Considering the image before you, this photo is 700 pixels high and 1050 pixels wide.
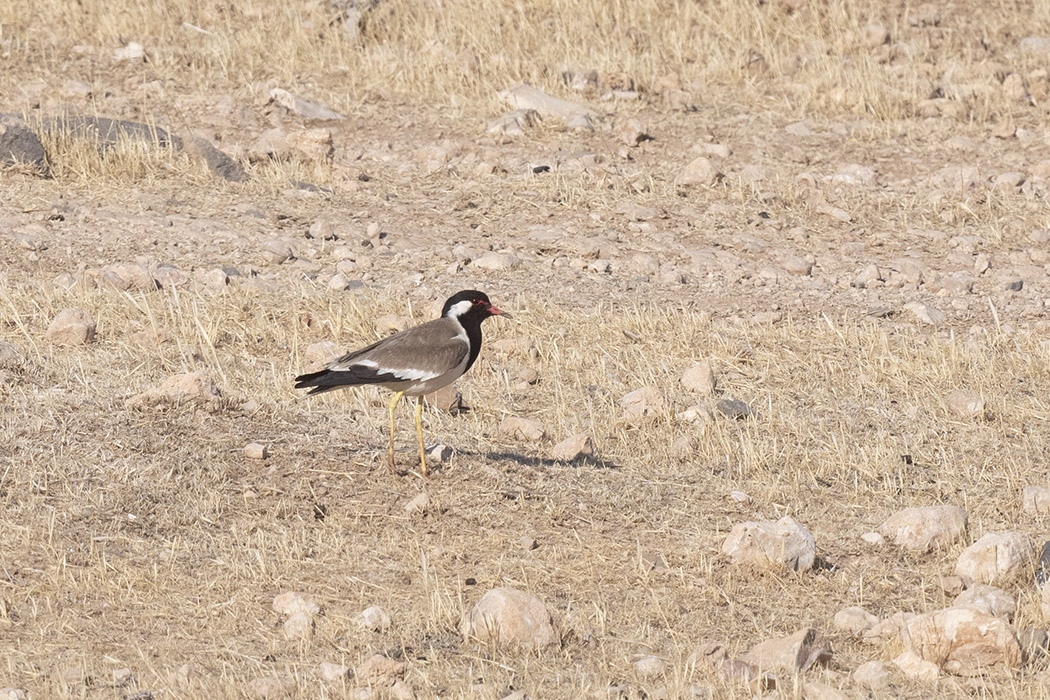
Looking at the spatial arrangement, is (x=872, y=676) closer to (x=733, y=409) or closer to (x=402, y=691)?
(x=402, y=691)

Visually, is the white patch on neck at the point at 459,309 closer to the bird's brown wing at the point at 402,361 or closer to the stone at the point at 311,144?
the bird's brown wing at the point at 402,361

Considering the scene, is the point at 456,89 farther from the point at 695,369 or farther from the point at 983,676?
the point at 983,676

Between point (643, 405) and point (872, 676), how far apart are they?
310cm

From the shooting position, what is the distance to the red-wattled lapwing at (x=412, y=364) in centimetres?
627

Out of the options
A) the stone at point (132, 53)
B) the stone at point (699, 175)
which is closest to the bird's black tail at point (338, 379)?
the stone at point (699, 175)

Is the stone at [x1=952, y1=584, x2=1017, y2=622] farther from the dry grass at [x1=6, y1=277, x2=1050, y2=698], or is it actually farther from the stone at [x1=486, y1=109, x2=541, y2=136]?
the stone at [x1=486, y1=109, x2=541, y2=136]

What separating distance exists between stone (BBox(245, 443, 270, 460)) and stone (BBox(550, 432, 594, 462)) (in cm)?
155

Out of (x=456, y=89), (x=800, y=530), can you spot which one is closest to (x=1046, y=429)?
(x=800, y=530)

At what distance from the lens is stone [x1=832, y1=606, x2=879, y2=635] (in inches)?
209

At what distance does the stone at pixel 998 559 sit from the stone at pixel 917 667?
90 cm

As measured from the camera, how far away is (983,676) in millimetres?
4875

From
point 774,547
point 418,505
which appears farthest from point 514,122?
point 774,547

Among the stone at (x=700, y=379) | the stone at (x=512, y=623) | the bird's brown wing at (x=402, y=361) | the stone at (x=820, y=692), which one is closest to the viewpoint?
the stone at (x=820, y=692)

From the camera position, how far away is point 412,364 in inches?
254
